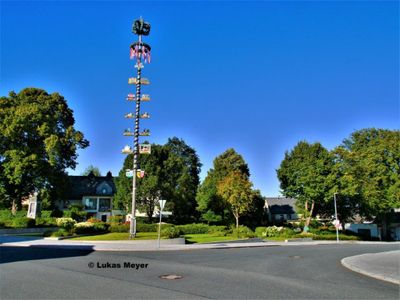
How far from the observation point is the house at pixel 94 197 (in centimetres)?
6462

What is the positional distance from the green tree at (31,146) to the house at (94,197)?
15611 mm

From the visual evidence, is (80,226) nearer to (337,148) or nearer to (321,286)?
(321,286)

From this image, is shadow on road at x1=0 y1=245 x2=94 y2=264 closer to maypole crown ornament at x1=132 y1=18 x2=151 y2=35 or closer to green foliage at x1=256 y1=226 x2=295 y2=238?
maypole crown ornament at x1=132 y1=18 x2=151 y2=35

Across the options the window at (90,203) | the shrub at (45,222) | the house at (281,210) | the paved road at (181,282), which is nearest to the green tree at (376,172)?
the house at (281,210)

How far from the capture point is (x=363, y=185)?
53.6 meters

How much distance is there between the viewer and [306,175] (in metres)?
51.7

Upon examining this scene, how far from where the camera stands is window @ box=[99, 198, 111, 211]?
2574 inches

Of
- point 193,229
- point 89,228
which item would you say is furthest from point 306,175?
point 89,228

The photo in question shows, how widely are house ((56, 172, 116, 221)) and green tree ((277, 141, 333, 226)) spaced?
31.4 meters

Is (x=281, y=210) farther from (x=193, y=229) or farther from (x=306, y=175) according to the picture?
(x=193, y=229)

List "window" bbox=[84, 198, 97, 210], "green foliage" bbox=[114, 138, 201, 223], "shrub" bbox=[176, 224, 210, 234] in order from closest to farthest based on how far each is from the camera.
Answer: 1. "shrub" bbox=[176, 224, 210, 234]
2. "green foliage" bbox=[114, 138, 201, 223]
3. "window" bbox=[84, 198, 97, 210]

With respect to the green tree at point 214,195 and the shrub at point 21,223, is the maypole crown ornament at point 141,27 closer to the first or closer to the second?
the shrub at point 21,223

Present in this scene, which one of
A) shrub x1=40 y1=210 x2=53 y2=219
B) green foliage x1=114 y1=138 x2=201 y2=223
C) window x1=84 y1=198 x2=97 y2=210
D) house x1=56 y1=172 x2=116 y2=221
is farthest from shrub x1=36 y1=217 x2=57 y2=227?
window x1=84 y1=198 x2=97 y2=210

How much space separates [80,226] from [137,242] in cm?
1017
